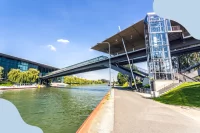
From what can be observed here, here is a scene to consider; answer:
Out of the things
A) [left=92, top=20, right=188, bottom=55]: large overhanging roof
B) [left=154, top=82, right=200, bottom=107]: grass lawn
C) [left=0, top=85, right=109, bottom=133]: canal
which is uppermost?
[left=92, top=20, right=188, bottom=55]: large overhanging roof

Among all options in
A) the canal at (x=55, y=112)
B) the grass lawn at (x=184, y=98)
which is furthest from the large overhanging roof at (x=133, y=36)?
the canal at (x=55, y=112)

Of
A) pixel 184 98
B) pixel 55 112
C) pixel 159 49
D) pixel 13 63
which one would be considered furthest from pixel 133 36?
pixel 13 63

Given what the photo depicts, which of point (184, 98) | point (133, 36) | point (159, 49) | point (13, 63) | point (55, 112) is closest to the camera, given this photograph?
point (55, 112)

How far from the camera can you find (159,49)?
2902cm

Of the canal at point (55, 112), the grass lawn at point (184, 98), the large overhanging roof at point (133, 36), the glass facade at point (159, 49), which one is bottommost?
the canal at point (55, 112)

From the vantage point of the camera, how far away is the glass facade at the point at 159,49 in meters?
28.5

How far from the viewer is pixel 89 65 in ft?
172

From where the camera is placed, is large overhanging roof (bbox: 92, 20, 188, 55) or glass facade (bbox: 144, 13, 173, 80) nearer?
glass facade (bbox: 144, 13, 173, 80)

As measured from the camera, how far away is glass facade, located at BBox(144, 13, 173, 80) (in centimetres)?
2855

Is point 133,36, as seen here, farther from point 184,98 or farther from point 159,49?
point 184,98

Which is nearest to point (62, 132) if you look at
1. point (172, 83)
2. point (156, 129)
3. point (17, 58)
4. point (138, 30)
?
point (156, 129)

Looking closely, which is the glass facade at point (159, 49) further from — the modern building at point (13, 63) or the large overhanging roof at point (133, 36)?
the modern building at point (13, 63)

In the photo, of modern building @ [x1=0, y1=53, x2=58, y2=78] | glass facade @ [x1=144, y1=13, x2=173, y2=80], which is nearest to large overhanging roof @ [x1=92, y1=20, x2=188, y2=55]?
glass facade @ [x1=144, y1=13, x2=173, y2=80]

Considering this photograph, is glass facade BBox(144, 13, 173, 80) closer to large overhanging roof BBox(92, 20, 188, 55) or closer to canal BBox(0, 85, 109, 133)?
large overhanging roof BBox(92, 20, 188, 55)
